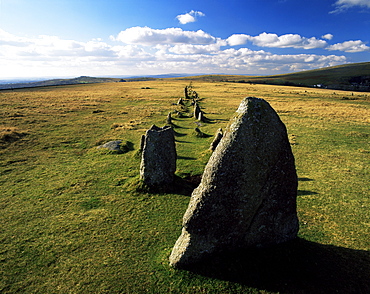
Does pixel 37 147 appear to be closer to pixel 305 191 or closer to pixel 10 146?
pixel 10 146

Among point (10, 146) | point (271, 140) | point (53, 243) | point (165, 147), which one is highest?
point (271, 140)

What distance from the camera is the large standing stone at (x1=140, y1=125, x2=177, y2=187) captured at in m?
12.8

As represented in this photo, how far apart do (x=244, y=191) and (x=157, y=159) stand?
673cm

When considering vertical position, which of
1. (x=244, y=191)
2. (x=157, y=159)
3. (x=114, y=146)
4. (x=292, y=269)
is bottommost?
(x=292, y=269)

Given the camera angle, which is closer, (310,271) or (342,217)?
(310,271)

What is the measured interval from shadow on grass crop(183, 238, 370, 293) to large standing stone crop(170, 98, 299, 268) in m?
0.37

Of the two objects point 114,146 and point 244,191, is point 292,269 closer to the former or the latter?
point 244,191

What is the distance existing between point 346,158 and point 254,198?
1445 cm

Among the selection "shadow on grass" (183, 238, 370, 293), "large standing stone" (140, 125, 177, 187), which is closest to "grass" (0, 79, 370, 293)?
"shadow on grass" (183, 238, 370, 293)

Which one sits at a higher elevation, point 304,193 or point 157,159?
point 157,159

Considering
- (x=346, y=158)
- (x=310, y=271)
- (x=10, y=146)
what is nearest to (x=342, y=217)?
→ (x=310, y=271)

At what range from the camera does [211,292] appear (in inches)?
263

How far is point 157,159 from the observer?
1281 centimetres

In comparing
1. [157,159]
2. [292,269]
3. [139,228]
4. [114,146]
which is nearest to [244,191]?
[292,269]
